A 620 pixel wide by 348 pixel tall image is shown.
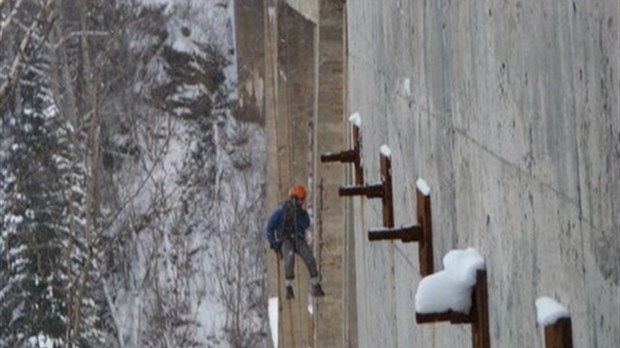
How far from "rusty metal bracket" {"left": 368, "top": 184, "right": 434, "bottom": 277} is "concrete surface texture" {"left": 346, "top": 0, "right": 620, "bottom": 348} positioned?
79 millimetres

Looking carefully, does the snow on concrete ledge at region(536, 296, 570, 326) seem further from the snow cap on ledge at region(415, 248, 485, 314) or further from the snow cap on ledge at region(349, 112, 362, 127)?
the snow cap on ledge at region(349, 112, 362, 127)

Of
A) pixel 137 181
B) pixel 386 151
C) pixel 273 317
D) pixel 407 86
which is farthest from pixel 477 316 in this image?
pixel 137 181

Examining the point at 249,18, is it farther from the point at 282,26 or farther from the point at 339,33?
the point at 339,33

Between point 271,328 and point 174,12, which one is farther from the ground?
point 174,12

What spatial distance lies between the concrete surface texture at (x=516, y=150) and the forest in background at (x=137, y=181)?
59.6 feet

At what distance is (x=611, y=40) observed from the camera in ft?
7.86

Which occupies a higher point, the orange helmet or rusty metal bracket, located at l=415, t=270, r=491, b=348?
the orange helmet

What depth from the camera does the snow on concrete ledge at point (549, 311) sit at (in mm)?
2820

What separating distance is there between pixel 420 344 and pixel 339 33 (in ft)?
32.3

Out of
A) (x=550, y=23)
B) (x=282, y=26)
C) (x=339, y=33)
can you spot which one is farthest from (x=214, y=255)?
(x=550, y=23)

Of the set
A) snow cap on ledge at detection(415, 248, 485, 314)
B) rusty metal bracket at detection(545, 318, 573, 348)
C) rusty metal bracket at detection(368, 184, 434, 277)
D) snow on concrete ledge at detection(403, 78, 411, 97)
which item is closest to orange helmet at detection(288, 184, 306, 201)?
snow on concrete ledge at detection(403, 78, 411, 97)

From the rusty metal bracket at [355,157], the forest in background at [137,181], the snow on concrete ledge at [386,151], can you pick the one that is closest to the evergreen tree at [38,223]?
the forest in background at [137,181]

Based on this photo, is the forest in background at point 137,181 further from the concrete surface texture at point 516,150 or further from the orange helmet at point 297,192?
the concrete surface texture at point 516,150

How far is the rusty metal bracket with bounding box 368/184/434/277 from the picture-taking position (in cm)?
482
